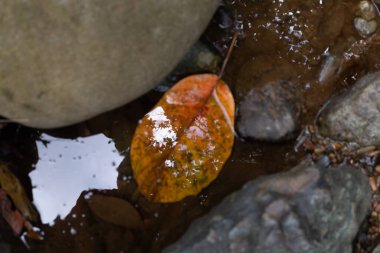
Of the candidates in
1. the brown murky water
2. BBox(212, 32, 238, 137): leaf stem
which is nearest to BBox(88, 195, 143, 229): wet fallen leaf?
the brown murky water

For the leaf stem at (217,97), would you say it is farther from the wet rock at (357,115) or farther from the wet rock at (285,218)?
the wet rock at (357,115)

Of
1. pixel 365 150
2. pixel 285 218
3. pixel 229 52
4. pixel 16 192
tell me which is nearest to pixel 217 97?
pixel 229 52

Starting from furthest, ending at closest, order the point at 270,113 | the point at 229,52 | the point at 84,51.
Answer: the point at 229,52, the point at 270,113, the point at 84,51

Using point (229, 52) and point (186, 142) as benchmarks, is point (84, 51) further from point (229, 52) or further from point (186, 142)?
point (229, 52)

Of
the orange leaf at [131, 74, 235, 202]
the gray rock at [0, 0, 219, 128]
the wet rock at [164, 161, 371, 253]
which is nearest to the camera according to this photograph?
the gray rock at [0, 0, 219, 128]

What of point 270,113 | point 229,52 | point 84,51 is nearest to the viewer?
point 84,51

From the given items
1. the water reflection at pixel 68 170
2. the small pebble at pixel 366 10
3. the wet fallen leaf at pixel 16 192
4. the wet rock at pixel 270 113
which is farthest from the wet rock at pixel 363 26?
the wet fallen leaf at pixel 16 192

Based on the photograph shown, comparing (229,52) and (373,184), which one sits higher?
(229,52)

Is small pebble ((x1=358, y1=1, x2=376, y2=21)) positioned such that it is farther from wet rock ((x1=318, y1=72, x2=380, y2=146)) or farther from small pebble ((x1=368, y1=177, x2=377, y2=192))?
small pebble ((x1=368, y1=177, x2=377, y2=192))
